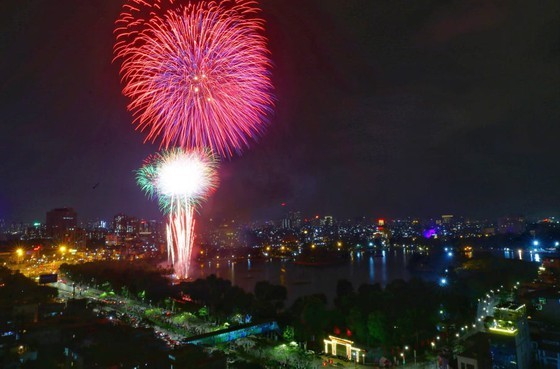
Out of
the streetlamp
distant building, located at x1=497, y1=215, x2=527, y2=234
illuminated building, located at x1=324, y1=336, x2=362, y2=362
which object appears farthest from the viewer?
distant building, located at x1=497, y1=215, x2=527, y2=234

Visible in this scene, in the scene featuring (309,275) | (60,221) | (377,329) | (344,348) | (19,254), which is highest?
(60,221)

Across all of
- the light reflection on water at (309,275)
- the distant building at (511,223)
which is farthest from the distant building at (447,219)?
the light reflection on water at (309,275)

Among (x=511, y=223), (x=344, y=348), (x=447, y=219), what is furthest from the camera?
(x=447, y=219)

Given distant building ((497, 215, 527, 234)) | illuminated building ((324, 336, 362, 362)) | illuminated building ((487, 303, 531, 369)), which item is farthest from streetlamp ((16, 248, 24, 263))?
distant building ((497, 215, 527, 234))

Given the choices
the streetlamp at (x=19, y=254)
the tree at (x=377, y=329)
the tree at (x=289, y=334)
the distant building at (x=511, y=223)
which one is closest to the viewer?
the tree at (x=377, y=329)

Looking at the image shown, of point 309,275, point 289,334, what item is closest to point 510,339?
point 289,334

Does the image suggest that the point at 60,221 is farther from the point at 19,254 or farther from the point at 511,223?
the point at 511,223

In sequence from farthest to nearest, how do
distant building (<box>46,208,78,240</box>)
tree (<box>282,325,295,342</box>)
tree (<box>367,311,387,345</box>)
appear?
distant building (<box>46,208,78,240</box>) < tree (<box>282,325,295,342</box>) < tree (<box>367,311,387,345</box>)

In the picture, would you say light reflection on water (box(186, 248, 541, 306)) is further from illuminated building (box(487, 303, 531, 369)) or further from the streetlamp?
the streetlamp

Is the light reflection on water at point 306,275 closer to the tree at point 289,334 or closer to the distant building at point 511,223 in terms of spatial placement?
the tree at point 289,334
